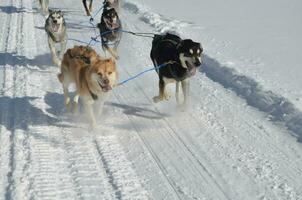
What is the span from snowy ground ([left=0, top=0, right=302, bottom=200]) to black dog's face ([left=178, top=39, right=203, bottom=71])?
2.21 feet

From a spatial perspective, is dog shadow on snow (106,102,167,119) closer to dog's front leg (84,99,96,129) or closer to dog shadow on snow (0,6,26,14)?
dog's front leg (84,99,96,129)

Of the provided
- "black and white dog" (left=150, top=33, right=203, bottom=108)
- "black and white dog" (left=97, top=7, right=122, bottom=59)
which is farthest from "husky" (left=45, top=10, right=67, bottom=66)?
"black and white dog" (left=150, top=33, right=203, bottom=108)

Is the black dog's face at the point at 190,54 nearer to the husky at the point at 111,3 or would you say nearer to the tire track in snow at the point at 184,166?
the tire track in snow at the point at 184,166

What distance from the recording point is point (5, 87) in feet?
20.3

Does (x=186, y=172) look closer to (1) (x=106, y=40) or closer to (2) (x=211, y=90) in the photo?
(2) (x=211, y=90)

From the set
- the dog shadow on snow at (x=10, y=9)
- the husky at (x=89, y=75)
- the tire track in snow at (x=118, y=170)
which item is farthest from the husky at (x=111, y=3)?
the tire track in snow at (x=118, y=170)

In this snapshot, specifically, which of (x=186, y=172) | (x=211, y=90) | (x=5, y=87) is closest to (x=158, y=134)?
(x=186, y=172)

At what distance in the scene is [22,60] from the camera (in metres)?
7.59

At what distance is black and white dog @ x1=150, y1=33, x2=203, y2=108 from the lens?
4941mm

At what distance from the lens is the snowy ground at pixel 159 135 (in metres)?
3.85

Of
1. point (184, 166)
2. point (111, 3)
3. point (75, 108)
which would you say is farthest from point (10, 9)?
point (184, 166)

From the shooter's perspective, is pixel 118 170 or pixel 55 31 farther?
pixel 55 31

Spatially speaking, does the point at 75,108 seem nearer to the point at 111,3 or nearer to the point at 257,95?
the point at 257,95

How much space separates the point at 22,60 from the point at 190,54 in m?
3.69
